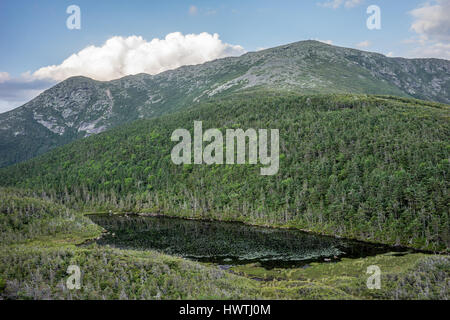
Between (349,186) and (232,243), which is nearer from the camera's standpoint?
(232,243)

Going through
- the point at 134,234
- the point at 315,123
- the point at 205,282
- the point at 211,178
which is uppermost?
the point at 315,123

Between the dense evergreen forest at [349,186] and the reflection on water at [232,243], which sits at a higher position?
the dense evergreen forest at [349,186]

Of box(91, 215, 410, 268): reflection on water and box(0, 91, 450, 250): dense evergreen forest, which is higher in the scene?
box(0, 91, 450, 250): dense evergreen forest

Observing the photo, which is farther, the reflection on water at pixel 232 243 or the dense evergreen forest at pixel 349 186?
the dense evergreen forest at pixel 349 186

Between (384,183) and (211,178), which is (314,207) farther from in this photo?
(211,178)

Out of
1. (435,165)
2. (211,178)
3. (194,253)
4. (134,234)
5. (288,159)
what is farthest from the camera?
(211,178)

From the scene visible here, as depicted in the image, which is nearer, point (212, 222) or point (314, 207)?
point (314, 207)

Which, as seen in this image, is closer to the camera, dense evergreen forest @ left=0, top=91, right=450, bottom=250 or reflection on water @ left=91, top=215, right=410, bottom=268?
reflection on water @ left=91, top=215, right=410, bottom=268
